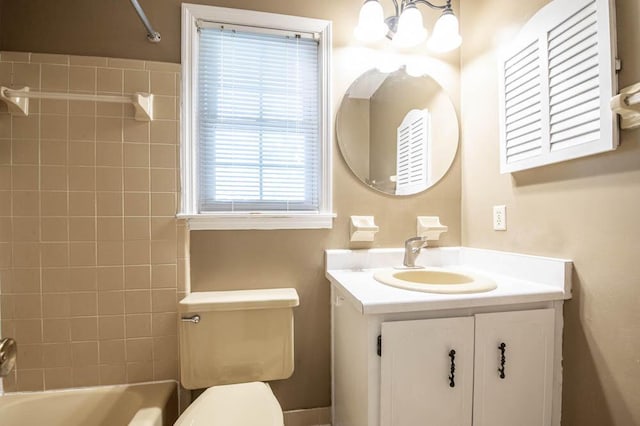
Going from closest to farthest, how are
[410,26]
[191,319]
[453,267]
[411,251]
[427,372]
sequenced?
[427,372] < [191,319] < [410,26] < [411,251] < [453,267]

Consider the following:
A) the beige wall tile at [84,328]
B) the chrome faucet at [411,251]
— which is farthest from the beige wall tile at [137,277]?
the chrome faucet at [411,251]

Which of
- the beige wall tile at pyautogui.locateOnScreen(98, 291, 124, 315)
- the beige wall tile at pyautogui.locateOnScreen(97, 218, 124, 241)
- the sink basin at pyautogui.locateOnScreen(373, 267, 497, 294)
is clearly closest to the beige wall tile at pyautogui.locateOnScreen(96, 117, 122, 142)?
the beige wall tile at pyautogui.locateOnScreen(97, 218, 124, 241)

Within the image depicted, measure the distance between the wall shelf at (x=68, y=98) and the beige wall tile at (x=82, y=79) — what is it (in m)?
0.06

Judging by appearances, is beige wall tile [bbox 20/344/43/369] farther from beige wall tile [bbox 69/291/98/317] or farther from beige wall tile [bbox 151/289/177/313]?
beige wall tile [bbox 151/289/177/313]

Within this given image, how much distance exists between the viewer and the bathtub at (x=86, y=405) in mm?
1145

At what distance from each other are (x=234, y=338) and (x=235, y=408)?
28 cm

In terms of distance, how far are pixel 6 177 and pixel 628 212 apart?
230 centimetres

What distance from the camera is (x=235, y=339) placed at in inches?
47.7

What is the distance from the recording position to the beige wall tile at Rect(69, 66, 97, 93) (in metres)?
1.22

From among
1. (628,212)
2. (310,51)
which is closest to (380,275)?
(628,212)

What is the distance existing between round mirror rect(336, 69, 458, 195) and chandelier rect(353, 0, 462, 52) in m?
0.19

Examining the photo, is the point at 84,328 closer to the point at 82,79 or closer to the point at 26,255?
the point at 26,255

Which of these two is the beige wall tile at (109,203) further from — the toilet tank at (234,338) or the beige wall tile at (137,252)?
the toilet tank at (234,338)

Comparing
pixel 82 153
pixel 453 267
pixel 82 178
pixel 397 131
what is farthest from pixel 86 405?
pixel 397 131
